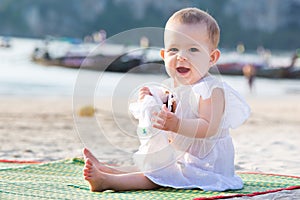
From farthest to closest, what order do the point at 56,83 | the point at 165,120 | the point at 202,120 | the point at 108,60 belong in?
the point at 56,83
the point at 108,60
the point at 202,120
the point at 165,120

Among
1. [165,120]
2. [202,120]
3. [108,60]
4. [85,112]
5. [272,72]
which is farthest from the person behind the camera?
[272,72]

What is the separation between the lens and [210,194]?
227cm

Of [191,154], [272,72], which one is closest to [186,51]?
[191,154]

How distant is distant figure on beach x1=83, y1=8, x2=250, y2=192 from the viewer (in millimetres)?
2334

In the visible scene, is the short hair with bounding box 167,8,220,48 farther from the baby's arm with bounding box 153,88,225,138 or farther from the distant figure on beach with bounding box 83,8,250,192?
the baby's arm with bounding box 153,88,225,138

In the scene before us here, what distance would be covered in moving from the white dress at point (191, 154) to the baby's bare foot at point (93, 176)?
0.16 m

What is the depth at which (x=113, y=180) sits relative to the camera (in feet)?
7.71

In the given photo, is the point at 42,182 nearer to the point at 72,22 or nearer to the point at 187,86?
the point at 187,86

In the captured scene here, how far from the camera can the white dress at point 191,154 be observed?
2.33 metres

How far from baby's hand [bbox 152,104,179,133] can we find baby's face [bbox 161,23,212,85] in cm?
19

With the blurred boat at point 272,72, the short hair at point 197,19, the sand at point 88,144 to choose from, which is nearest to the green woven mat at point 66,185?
the sand at point 88,144

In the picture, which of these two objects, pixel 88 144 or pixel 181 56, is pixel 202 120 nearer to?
pixel 181 56

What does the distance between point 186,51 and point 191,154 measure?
39cm

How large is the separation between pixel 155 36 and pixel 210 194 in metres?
0.61
